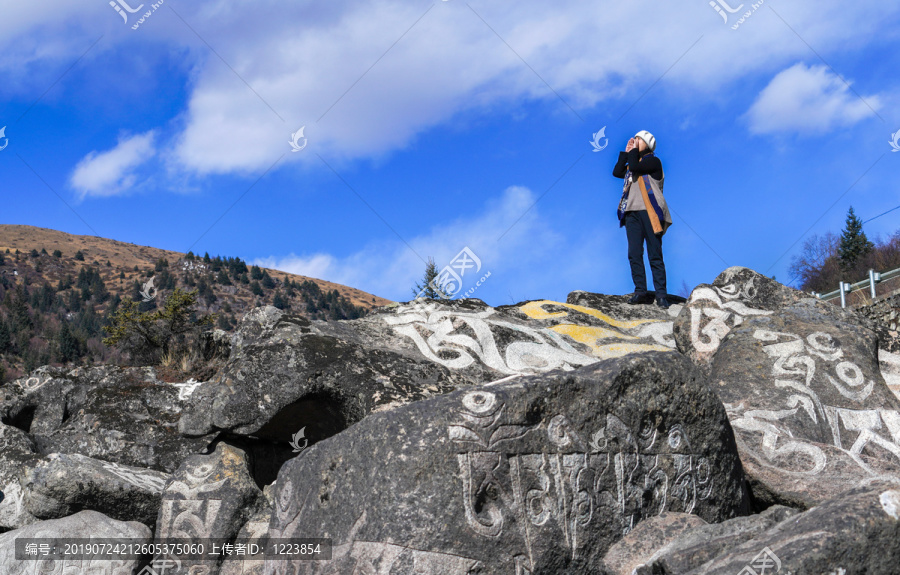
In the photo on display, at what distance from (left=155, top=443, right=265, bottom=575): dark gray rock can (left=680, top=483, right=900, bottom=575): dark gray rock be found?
2.95 meters

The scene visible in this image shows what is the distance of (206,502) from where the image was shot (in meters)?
4.70

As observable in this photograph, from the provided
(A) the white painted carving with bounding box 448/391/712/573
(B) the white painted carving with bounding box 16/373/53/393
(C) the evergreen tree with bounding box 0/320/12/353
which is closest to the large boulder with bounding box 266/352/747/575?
(A) the white painted carving with bounding box 448/391/712/573

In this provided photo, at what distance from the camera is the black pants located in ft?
26.7

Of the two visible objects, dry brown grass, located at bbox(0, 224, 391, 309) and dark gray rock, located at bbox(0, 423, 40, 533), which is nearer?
dark gray rock, located at bbox(0, 423, 40, 533)

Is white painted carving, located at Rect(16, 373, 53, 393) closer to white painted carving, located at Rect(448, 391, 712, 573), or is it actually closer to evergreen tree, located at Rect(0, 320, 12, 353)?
white painted carving, located at Rect(448, 391, 712, 573)

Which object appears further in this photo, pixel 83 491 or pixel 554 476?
pixel 83 491

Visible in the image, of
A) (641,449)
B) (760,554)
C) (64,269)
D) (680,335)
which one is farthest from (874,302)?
(64,269)

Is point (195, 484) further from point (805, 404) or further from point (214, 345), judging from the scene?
point (805, 404)

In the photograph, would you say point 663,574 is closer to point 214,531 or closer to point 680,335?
point 214,531

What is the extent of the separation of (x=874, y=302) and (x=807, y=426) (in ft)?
32.0

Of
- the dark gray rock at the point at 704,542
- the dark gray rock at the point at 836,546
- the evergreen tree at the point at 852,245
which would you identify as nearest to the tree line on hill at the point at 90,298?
the evergreen tree at the point at 852,245

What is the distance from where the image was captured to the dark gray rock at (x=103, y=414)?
5895 mm

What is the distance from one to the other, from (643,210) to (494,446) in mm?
5365

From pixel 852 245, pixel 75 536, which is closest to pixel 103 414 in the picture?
pixel 75 536
